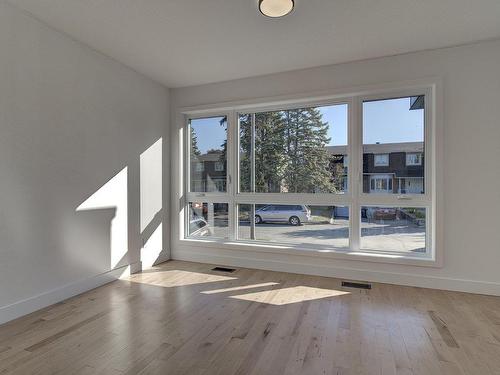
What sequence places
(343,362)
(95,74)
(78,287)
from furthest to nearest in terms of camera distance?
(95,74) → (78,287) → (343,362)

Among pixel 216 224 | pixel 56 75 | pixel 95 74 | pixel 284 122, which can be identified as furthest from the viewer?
pixel 216 224

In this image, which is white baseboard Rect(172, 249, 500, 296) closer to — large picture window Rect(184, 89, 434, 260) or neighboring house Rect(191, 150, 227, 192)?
large picture window Rect(184, 89, 434, 260)

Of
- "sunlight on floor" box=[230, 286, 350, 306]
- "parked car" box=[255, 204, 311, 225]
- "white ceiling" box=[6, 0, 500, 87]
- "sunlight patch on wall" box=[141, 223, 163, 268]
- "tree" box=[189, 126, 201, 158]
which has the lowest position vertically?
"sunlight on floor" box=[230, 286, 350, 306]

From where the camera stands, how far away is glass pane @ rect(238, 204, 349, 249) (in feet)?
11.8

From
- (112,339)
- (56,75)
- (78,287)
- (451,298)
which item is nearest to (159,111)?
(56,75)

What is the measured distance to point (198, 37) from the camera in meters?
2.80

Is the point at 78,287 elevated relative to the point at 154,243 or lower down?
lower down

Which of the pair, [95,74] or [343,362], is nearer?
[343,362]

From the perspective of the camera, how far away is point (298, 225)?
149 inches

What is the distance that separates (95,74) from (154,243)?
91.1 inches

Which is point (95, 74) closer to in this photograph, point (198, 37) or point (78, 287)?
point (198, 37)

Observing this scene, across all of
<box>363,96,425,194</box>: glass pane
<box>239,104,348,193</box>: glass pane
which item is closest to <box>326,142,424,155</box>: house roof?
<box>363,96,425,194</box>: glass pane

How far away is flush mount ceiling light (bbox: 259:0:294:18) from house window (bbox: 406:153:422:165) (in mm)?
2165

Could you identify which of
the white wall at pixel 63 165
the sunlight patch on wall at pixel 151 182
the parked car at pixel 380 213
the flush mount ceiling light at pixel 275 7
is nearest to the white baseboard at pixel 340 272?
the parked car at pixel 380 213
